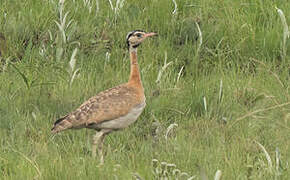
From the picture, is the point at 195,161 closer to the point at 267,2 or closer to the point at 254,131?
the point at 254,131

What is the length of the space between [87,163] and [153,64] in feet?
9.68

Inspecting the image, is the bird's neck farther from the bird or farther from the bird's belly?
the bird's belly

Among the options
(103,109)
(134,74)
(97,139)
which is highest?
(134,74)

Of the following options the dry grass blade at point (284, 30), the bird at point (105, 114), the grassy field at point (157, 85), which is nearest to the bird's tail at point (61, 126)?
the bird at point (105, 114)

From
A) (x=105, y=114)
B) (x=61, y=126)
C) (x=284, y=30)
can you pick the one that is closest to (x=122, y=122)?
(x=105, y=114)

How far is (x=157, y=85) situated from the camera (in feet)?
26.8

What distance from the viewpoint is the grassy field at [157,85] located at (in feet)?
20.9

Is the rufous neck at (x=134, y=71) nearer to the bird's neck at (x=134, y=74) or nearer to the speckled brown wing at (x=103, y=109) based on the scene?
the bird's neck at (x=134, y=74)

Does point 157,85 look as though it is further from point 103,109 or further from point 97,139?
point 97,139

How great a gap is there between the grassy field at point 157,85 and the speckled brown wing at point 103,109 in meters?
0.26

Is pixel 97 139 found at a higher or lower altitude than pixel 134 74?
lower

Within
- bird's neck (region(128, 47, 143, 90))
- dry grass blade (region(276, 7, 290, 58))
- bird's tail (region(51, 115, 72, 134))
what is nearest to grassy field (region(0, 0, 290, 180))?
dry grass blade (region(276, 7, 290, 58))

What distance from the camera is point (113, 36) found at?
9.41m

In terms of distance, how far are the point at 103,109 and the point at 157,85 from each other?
4.48 ft
